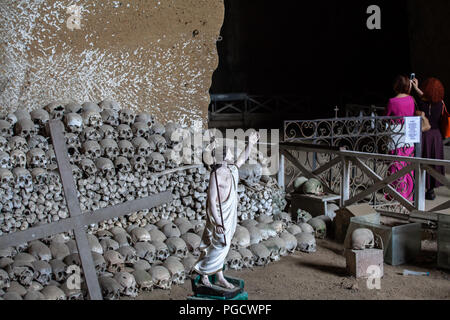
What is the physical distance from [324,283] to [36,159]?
3.29 meters

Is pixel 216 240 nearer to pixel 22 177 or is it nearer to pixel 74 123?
pixel 22 177

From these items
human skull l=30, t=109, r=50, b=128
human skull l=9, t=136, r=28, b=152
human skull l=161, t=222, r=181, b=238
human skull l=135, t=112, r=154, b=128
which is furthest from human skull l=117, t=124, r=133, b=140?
human skull l=161, t=222, r=181, b=238

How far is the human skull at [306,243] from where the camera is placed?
21.1 ft

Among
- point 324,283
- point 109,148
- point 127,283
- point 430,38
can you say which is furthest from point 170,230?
point 430,38

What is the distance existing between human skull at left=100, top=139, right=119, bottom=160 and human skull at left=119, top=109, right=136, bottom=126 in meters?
0.47

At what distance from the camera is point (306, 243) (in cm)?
644

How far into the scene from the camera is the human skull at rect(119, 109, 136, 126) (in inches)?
280

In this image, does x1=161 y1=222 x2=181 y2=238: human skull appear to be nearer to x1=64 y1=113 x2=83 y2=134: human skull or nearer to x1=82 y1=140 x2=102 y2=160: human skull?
x1=82 y1=140 x2=102 y2=160: human skull

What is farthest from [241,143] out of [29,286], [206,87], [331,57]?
[331,57]

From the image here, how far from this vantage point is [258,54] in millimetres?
18750

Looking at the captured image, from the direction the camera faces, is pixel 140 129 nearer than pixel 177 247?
No

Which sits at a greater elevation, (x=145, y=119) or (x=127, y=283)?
(x=145, y=119)

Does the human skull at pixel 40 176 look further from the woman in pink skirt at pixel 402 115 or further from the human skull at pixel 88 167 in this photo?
the woman in pink skirt at pixel 402 115

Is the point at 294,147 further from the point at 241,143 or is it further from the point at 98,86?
the point at 98,86
